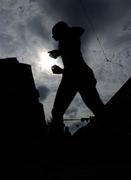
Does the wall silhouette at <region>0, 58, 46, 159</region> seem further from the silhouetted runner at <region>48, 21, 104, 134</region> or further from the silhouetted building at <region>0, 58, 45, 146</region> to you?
the silhouetted runner at <region>48, 21, 104, 134</region>

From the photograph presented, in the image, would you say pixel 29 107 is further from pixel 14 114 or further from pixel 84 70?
pixel 84 70

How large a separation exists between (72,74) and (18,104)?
22493mm

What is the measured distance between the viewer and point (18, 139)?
24.0 metres

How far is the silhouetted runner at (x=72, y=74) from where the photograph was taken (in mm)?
4129

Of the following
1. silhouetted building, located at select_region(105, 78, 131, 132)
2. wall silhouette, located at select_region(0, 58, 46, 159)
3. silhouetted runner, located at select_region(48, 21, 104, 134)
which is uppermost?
silhouetted runner, located at select_region(48, 21, 104, 134)

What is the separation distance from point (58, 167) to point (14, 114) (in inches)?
873

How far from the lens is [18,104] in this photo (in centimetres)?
2609

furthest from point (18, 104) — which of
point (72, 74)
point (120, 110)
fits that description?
point (72, 74)

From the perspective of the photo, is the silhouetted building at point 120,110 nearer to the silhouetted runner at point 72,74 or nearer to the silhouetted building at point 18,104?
the silhouetted runner at point 72,74

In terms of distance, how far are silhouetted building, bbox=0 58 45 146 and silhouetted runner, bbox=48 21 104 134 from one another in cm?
2058

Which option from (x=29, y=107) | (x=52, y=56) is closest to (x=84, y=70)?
(x=52, y=56)

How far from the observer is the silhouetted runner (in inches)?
163

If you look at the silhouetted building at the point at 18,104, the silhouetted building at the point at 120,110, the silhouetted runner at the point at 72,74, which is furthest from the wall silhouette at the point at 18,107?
the silhouetted runner at the point at 72,74

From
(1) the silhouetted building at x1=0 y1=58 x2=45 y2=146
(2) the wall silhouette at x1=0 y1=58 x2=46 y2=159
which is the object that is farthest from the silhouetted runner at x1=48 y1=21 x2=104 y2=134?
(1) the silhouetted building at x1=0 y1=58 x2=45 y2=146
